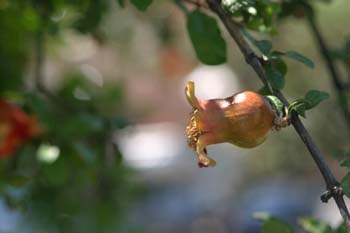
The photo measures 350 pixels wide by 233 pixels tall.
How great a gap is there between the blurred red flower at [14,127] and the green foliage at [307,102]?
0.89 m

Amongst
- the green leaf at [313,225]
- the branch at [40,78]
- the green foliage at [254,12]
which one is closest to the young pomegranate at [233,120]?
the green foliage at [254,12]

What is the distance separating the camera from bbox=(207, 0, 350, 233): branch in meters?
1.01

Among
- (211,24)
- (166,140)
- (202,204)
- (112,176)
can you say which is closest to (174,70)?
(202,204)

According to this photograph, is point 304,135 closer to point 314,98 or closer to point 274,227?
point 314,98

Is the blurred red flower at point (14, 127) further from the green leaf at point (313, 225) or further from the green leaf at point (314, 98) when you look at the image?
the green leaf at point (314, 98)

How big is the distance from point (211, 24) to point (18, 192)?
3.30 feet

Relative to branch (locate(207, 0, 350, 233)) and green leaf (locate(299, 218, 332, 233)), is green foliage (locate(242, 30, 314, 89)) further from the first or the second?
green leaf (locate(299, 218, 332, 233))

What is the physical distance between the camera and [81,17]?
1818mm

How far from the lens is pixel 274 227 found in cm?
131

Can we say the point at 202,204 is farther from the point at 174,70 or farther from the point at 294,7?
the point at 294,7

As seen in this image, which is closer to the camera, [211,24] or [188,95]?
[188,95]

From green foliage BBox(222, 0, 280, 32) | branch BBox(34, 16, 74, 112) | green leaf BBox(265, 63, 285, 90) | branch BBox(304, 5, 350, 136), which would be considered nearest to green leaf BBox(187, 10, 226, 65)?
green foliage BBox(222, 0, 280, 32)

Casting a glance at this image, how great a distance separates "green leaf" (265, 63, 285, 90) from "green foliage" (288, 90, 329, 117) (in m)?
0.04

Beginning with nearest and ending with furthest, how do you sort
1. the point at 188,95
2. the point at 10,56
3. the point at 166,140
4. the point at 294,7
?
the point at 188,95
the point at 294,7
the point at 10,56
the point at 166,140
